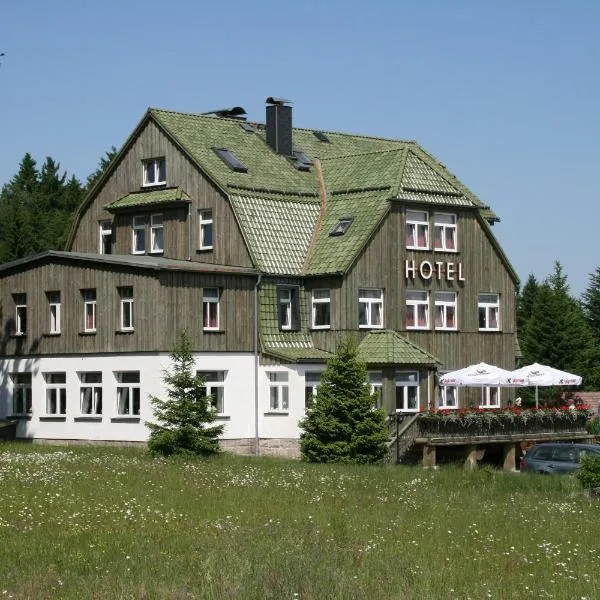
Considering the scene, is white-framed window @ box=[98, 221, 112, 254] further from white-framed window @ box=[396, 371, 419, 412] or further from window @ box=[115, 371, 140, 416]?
white-framed window @ box=[396, 371, 419, 412]

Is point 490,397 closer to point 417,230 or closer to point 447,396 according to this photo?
point 447,396

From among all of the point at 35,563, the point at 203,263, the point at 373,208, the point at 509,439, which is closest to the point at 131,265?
the point at 203,263

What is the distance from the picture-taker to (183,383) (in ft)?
141

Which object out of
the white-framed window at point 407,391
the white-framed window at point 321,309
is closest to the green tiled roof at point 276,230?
the white-framed window at point 321,309

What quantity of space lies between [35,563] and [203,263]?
99.6 feet

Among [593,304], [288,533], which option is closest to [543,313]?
[593,304]

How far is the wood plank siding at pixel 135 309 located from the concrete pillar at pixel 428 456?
274 inches

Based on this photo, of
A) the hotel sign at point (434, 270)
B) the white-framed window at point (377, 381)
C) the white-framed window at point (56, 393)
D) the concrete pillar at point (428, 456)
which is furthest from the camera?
Answer: the hotel sign at point (434, 270)

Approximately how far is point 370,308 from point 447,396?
4818mm

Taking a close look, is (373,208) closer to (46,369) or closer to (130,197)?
(130,197)

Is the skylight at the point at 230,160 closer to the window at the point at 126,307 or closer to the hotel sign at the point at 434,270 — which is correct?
the hotel sign at the point at 434,270

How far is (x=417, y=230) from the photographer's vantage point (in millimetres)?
53906

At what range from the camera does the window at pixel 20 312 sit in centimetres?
5259

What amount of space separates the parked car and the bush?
4.97 metres
